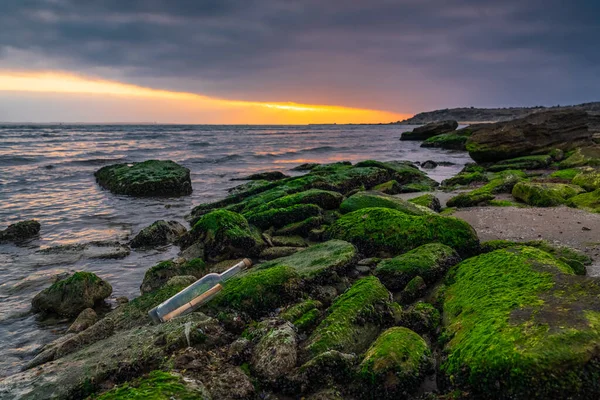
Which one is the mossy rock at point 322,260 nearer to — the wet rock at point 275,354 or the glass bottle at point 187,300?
the glass bottle at point 187,300

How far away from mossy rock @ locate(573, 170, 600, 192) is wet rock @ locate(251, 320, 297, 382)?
1003cm

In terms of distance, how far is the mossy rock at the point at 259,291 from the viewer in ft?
14.5

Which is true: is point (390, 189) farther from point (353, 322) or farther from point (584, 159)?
point (584, 159)

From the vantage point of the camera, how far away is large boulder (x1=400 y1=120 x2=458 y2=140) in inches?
1949

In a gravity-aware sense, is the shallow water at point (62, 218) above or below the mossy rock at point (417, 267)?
below

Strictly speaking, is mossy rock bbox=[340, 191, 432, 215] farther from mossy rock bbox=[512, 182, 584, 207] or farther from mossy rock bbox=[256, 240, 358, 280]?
mossy rock bbox=[512, 182, 584, 207]

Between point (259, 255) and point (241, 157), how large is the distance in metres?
24.8

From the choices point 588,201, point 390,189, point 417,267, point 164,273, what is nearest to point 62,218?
point 164,273

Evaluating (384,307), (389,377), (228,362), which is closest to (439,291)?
(384,307)

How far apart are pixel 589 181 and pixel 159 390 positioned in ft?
38.8

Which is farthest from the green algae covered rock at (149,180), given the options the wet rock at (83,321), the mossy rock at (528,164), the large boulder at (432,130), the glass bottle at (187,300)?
the large boulder at (432,130)

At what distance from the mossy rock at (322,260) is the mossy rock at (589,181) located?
8011mm

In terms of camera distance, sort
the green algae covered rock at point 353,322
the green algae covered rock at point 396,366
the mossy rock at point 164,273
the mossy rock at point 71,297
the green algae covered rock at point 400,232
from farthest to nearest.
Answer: the mossy rock at point 164,273
the green algae covered rock at point 400,232
the mossy rock at point 71,297
the green algae covered rock at point 353,322
the green algae covered rock at point 396,366

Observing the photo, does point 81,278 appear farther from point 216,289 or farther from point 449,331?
point 449,331
